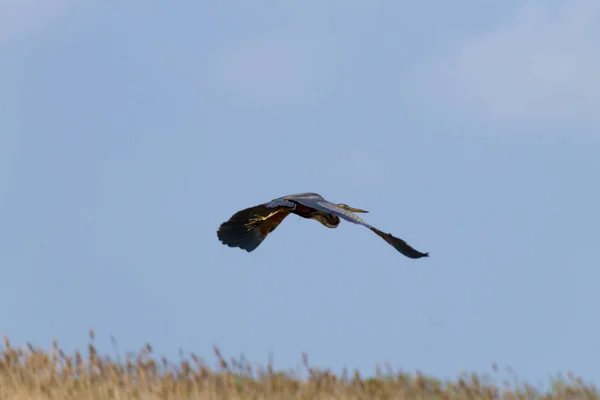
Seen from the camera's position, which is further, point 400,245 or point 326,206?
point 326,206

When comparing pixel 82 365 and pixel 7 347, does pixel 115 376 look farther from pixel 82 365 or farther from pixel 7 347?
pixel 7 347

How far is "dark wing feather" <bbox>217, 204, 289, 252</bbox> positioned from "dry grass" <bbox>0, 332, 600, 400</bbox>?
3.00 ft

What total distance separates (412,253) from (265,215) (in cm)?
181

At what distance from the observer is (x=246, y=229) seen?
7.95 m

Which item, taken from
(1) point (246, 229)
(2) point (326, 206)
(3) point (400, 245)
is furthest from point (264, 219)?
(3) point (400, 245)

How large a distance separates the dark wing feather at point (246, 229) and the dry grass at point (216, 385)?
91cm

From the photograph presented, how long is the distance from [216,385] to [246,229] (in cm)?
164

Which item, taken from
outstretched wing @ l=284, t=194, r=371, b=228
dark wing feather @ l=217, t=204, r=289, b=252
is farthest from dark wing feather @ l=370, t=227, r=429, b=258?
dark wing feather @ l=217, t=204, r=289, b=252

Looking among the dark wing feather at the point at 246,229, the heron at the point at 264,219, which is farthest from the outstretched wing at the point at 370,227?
the dark wing feather at the point at 246,229

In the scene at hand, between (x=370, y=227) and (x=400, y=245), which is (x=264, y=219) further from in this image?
(x=400, y=245)

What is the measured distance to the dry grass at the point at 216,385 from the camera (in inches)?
326

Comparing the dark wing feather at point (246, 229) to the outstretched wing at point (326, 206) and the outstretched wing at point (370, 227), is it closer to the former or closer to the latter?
the outstretched wing at point (326, 206)

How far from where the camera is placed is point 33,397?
28.4ft

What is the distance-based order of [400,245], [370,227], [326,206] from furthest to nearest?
[326,206] → [370,227] → [400,245]
